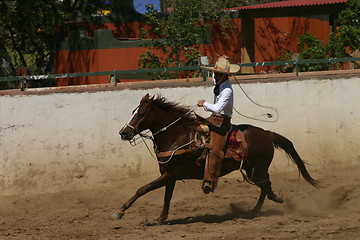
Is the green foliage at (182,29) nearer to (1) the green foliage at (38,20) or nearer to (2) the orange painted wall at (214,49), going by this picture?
(2) the orange painted wall at (214,49)

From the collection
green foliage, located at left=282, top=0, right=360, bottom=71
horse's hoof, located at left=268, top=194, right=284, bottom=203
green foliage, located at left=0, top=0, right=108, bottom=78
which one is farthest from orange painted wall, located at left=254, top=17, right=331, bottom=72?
horse's hoof, located at left=268, top=194, right=284, bottom=203

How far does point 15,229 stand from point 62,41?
12.4m

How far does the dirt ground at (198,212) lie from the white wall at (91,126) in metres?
0.28

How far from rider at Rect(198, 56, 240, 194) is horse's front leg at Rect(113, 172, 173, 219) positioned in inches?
20.1

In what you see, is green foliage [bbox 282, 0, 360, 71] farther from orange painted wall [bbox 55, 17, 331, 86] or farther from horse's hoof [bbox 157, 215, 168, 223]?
horse's hoof [bbox 157, 215, 168, 223]

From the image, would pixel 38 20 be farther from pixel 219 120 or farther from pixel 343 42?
pixel 219 120

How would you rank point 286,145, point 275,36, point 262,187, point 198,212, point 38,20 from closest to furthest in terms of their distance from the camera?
point 262,187 < point 286,145 < point 198,212 < point 38,20 < point 275,36

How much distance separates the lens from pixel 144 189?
8.13 metres

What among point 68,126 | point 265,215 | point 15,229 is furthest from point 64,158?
point 265,215

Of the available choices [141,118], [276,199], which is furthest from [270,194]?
[141,118]

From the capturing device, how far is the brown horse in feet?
26.7

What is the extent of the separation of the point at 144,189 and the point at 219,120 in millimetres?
1298

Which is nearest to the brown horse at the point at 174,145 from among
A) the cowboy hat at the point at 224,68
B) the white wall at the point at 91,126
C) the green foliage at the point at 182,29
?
the cowboy hat at the point at 224,68

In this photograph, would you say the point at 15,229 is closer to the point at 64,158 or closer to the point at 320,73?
the point at 64,158
